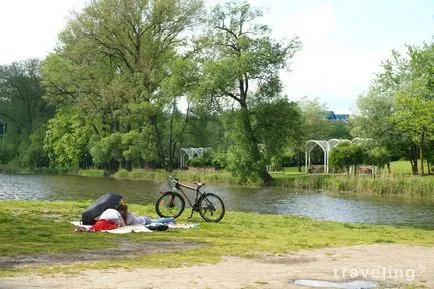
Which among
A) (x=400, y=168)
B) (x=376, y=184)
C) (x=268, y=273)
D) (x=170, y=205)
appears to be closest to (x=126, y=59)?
(x=400, y=168)

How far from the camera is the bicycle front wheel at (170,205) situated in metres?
14.0

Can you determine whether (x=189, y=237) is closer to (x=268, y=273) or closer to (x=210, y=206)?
(x=210, y=206)

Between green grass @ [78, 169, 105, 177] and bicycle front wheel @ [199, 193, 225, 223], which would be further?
green grass @ [78, 169, 105, 177]

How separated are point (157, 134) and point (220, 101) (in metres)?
11.7

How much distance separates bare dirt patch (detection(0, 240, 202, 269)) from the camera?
25.1 feet

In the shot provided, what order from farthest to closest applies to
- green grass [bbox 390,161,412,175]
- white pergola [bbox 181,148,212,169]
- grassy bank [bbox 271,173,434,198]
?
white pergola [bbox 181,148,212,169] → green grass [bbox 390,161,412,175] → grassy bank [bbox 271,173,434,198]

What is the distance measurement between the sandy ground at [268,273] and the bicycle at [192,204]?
16.6 ft

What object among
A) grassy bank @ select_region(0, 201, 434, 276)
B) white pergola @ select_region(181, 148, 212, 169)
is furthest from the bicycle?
white pergola @ select_region(181, 148, 212, 169)

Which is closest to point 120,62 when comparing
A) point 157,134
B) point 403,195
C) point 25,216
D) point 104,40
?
point 104,40

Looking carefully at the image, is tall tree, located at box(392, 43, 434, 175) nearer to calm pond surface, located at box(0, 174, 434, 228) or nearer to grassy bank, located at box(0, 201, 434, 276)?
calm pond surface, located at box(0, 174, 434, 228)

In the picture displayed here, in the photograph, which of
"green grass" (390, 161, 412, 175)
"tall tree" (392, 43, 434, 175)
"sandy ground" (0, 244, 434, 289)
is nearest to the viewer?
"sandy ground" (0, 244, 434, 289)

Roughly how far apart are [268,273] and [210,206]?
22.2 feet

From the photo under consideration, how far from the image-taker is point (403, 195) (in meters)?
30.5

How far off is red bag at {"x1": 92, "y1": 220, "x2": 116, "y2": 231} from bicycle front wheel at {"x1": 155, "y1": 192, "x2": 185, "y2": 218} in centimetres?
268
